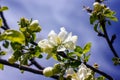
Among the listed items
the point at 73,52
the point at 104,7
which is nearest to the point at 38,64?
the point at 73,52

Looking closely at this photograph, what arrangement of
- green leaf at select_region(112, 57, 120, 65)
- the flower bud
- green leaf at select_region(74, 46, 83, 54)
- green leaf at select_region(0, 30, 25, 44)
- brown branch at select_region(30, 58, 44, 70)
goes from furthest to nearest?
green leaf at select_region(112, 57, 120, 65)
green leaf at select_region(74, 46, 83, 54)
brown branch at select_region(30, 58, 44, 70)
the flower bud
green leaf at select_region(0, 30, 25, 44)

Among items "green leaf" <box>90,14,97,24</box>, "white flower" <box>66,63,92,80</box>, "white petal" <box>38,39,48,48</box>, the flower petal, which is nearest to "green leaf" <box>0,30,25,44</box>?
"white petal" <box>38,39,48,48</box>

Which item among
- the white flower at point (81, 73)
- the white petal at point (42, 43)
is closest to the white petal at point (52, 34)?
the white petal at point (42, 43)

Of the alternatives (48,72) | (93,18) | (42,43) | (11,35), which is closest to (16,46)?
(42,43)

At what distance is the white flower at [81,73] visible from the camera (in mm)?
2502

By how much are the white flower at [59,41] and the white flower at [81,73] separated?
0.60 ft

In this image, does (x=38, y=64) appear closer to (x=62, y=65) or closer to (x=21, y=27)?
(x=62, y=65)

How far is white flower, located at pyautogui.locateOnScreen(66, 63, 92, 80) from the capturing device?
8.21ft

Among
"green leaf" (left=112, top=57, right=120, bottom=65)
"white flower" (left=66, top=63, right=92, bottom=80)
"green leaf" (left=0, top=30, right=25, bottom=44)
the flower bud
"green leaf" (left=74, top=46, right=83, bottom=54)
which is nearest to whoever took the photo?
"green leaf" (left=0, top=30, right=25, bottom=44)

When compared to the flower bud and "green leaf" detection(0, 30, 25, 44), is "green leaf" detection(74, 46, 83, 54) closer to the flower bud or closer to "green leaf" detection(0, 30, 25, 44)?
the flower bud

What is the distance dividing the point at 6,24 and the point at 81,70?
74 cm

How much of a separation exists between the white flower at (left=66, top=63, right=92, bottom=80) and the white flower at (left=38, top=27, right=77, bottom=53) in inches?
7.1

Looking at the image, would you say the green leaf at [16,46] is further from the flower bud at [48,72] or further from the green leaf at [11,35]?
the green leaf at [11,35]

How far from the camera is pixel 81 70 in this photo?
254 cm
